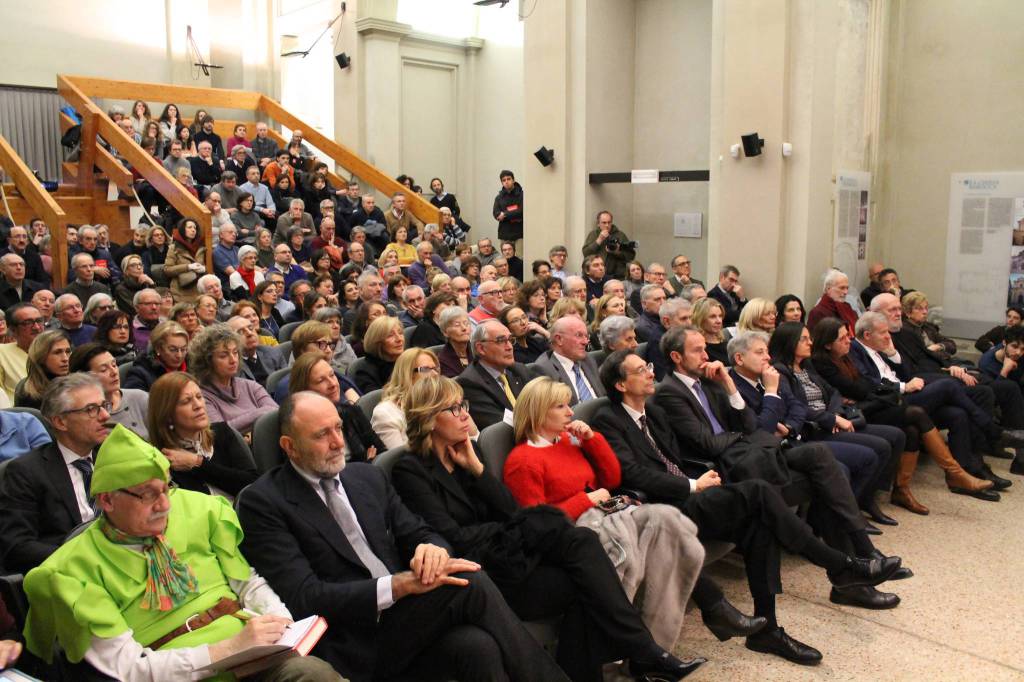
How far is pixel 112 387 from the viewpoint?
367 cm

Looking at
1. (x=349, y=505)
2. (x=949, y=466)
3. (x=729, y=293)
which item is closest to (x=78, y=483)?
(x=349, y=505)

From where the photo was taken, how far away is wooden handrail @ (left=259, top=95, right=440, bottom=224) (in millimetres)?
10742

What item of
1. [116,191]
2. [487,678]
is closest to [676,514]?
[487,678]

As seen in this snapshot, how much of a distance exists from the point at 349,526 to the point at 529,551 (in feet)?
1.91

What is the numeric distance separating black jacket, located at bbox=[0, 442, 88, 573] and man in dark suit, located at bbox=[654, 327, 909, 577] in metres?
2.38

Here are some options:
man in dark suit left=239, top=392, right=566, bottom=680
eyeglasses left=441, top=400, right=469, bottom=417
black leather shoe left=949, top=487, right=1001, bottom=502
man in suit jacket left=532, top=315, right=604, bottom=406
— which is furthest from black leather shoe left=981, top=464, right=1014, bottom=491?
man in dark suit left=239, top=392, right=566, bottom=680

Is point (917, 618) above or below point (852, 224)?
below

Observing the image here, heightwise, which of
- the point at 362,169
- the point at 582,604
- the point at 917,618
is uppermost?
the point at 362,169

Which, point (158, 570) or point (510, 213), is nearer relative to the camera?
point (158, 570)

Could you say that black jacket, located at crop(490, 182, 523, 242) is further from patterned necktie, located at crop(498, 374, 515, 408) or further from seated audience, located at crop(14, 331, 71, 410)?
seated audience, located at crop(14, 331, 71, 410)

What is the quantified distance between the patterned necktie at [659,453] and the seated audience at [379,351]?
4.71ft

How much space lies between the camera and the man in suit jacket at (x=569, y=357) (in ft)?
15.5

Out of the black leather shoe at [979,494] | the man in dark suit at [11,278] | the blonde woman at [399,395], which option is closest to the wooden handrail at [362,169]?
the man in dark suit at [11,278]

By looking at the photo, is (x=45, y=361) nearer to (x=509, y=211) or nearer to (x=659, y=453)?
(x=659, y=453)
